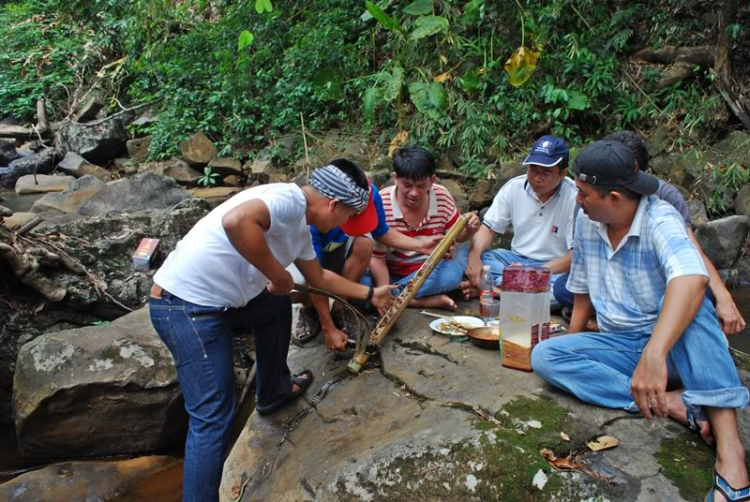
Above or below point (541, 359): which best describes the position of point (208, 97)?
below

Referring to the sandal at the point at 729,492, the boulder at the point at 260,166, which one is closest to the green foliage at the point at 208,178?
the boulder at the point at 260,166

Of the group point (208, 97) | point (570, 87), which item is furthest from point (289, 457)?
point (208, 97)

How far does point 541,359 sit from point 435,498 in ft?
2.84

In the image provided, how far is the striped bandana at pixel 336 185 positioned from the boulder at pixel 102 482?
2.26 metres

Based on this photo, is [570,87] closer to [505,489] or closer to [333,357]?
[333,357]

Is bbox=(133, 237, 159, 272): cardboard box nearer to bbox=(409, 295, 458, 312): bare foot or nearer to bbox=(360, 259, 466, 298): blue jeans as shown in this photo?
bbox=(360, 259, 466, 298): blue jeans

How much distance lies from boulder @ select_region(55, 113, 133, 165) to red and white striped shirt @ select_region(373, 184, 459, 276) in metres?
11.1

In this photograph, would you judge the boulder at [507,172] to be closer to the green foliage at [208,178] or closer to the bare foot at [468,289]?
the bare foot at [468,289]

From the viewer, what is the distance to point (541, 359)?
2.96 meters

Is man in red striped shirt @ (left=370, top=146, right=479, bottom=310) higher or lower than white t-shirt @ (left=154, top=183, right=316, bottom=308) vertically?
lower

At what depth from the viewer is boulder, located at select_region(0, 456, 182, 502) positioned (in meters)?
3.87

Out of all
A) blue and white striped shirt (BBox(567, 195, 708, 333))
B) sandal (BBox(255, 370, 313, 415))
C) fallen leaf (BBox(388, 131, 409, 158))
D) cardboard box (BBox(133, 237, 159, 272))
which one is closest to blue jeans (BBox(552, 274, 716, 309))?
blue and white striped shirt (BBox(567, 195, 708, 333))

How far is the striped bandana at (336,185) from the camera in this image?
2918mm

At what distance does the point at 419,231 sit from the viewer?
453cm
